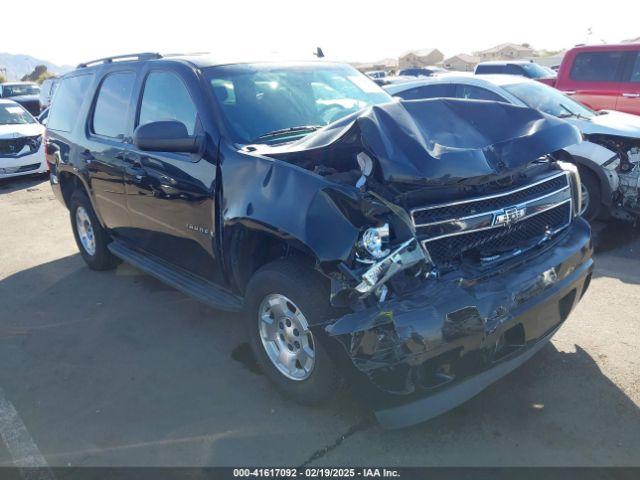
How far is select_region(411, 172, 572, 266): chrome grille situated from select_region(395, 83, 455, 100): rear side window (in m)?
4.55

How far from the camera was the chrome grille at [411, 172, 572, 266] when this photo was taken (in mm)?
2707

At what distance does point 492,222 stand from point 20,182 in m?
12.0

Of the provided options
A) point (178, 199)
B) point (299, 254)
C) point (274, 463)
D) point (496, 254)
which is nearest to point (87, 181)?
point (178, 199)

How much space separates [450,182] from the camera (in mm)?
2740

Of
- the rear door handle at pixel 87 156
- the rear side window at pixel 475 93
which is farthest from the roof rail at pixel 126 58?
the rear side window at pixel 475 93

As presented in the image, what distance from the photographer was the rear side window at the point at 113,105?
464cm

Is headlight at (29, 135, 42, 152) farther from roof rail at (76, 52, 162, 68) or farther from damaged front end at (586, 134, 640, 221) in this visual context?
damaged front end at (586, 134, 640, 221)

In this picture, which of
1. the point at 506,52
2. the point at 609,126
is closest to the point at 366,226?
the point at 609,126

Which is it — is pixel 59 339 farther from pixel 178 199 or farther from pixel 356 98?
pixel 356 98

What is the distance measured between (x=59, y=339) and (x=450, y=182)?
342 centimetres

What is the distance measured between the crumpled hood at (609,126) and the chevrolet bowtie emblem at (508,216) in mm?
3924

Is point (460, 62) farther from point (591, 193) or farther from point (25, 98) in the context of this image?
point (591, 193)

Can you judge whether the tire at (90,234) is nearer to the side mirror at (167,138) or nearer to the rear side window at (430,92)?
the side mirror at (167,138)

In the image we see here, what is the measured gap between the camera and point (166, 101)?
4.12 metres
